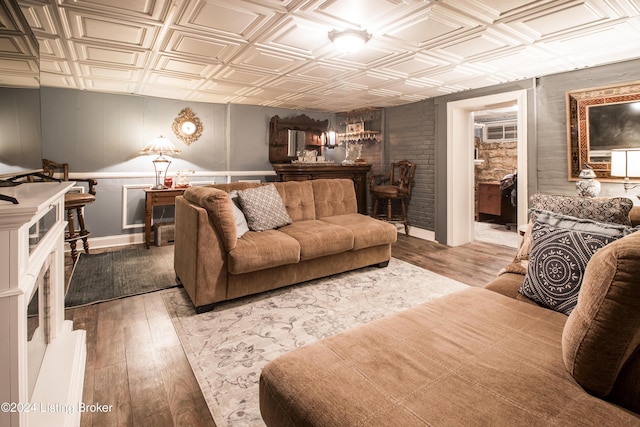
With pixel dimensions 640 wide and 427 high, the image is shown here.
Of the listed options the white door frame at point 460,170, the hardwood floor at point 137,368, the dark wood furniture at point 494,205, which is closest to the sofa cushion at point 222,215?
the hardwood floor at point 137,368

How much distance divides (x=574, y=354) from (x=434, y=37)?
252 cm

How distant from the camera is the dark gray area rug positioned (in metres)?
2.98

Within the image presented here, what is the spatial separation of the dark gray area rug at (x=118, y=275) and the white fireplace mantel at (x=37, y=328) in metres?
0.90

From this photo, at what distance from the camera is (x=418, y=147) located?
17.8 feet

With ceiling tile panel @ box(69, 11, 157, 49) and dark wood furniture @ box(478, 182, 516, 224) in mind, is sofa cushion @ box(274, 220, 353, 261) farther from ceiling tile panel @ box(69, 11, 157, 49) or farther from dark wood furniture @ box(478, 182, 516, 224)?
dark wood furniture @ box(478, 182, 516, 224)

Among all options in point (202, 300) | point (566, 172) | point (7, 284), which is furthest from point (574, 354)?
point (566, 172)

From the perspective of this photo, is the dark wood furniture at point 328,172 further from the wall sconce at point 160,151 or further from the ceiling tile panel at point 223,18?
the ceiling tile panel at point 223,18

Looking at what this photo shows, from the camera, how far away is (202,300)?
2596 mm

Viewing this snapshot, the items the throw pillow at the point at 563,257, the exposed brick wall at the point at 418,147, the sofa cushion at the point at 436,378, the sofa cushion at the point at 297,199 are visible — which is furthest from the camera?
the exposed brick wall at the point at 418,147

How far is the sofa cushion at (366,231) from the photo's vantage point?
135 inches

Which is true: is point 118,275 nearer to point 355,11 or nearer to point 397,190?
point 355,11

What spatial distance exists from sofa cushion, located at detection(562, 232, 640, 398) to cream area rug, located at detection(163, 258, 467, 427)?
128 centimetres

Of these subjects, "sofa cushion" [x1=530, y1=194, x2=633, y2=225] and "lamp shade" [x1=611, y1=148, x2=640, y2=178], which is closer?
"sofa cushion" [x1=530, y1=194, x2=633, y2=225]

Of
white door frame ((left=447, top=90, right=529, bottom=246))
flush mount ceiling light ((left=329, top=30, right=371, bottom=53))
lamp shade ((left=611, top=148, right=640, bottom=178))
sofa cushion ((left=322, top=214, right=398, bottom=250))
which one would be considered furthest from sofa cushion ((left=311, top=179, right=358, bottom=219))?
lamp shade ((left=611, top=148, right=640, bottom=178))
